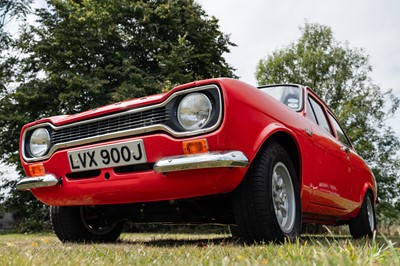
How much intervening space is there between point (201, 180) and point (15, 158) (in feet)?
40.8

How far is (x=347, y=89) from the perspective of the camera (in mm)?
27844

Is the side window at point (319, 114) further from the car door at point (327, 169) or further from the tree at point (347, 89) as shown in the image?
the tree at point (347, 89)

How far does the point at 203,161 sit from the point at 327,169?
1797mm

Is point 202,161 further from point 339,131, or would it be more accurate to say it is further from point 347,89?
point 347,89

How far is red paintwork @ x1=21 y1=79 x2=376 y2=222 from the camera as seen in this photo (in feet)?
8.91

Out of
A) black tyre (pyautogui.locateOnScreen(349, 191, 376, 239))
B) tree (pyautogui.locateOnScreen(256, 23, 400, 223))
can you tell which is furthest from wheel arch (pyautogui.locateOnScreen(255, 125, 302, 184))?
tree (pyautogui.locateOnScreen(256, 23, 400, 223))

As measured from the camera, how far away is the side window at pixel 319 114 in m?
4.48

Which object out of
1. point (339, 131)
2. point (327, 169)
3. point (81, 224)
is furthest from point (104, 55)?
point (327, 169)

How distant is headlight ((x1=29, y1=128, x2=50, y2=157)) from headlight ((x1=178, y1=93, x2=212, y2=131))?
133cm

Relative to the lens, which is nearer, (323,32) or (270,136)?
(270,136)

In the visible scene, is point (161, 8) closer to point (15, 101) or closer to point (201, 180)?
point (15, 101)

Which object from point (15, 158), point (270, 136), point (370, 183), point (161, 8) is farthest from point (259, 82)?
point (270, 136)

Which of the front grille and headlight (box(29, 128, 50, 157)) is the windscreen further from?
headlight (box(29, 128, 50, 157))

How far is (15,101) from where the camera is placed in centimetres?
1488
